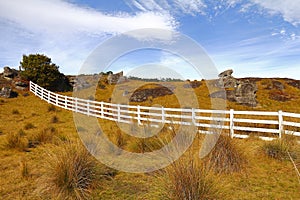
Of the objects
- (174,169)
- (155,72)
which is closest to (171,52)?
(155,72)

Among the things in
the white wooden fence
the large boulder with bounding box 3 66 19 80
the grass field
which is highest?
the large boulder with bounding box 3 66 19 80

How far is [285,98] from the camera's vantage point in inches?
1145

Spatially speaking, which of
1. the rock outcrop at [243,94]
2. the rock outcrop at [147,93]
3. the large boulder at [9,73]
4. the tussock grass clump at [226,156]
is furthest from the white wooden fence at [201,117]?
the rock outcrop at [243,94]

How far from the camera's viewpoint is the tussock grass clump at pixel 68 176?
4.70 m

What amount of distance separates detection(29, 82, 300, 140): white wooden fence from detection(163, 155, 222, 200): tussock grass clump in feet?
3.29

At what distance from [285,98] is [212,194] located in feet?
95.0

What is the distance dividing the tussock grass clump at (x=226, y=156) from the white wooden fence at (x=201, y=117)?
41 centimetres

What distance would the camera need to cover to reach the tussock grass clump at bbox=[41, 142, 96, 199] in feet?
15.4

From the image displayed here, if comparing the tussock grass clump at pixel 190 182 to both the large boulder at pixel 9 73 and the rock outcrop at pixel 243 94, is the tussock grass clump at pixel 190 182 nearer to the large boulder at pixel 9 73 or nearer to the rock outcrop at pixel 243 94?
the rock outcrop at pixel 243 94

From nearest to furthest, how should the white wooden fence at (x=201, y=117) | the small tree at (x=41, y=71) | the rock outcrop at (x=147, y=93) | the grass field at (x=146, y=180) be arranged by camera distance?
the grass field at (x=146, y=180) → the white wooden fence at (x=201, y=117) → the rock outcrop at (x=147, y=93) → the small tree at (x=41, y=71)

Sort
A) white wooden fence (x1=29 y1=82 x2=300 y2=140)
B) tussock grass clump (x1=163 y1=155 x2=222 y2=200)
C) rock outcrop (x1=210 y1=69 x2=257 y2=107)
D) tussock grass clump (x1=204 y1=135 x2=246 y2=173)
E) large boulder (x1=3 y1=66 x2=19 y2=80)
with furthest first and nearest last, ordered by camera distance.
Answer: large boulder (x1=3 y1=66 x2=19 y2=80) < rock outcrop (x1=210 y1=69 x2=257 y2=107) < white wooden fence (x1=29 y1=82 x2=300 y2=140) < tussock grass clump (x1=204 y1=135 x2=246 y2=173) < tussock grass clump (x1=163 y1=155 x2=222 y2=200)

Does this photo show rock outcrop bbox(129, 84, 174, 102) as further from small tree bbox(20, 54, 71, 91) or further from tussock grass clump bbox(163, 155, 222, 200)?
tussock grass clump bbox(163, 155, 222, 200)

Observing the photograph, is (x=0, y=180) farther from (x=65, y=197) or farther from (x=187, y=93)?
(x=187, y=93)

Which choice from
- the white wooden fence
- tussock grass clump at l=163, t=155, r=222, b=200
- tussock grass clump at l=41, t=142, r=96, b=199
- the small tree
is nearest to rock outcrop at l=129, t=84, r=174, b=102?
the white wooden fence
